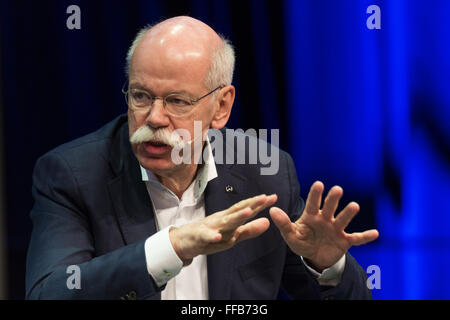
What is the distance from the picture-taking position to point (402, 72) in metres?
2.43

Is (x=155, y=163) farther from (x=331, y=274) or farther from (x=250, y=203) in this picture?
(x=331, y=274)

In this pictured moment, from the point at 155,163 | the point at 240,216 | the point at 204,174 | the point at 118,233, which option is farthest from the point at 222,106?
the point at 240,216

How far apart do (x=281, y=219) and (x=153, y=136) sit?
1.30 ft

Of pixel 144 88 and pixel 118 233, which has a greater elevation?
pixel 144 88

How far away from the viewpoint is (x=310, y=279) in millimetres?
1704

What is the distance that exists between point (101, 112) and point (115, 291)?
107cm

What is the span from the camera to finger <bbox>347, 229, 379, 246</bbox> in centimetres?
139

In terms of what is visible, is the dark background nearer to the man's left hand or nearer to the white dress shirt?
the white dress shirt

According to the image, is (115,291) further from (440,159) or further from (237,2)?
(440,159)

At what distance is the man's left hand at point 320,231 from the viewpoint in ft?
4.66

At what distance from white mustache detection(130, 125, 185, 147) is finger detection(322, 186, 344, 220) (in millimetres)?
426

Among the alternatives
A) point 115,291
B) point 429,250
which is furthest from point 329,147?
point 115,291

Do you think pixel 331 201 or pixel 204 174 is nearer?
pixel 331 201

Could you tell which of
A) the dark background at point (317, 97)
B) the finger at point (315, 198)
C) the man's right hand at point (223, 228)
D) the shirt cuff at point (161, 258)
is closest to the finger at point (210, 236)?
the man's right hand at point (223, 228)
